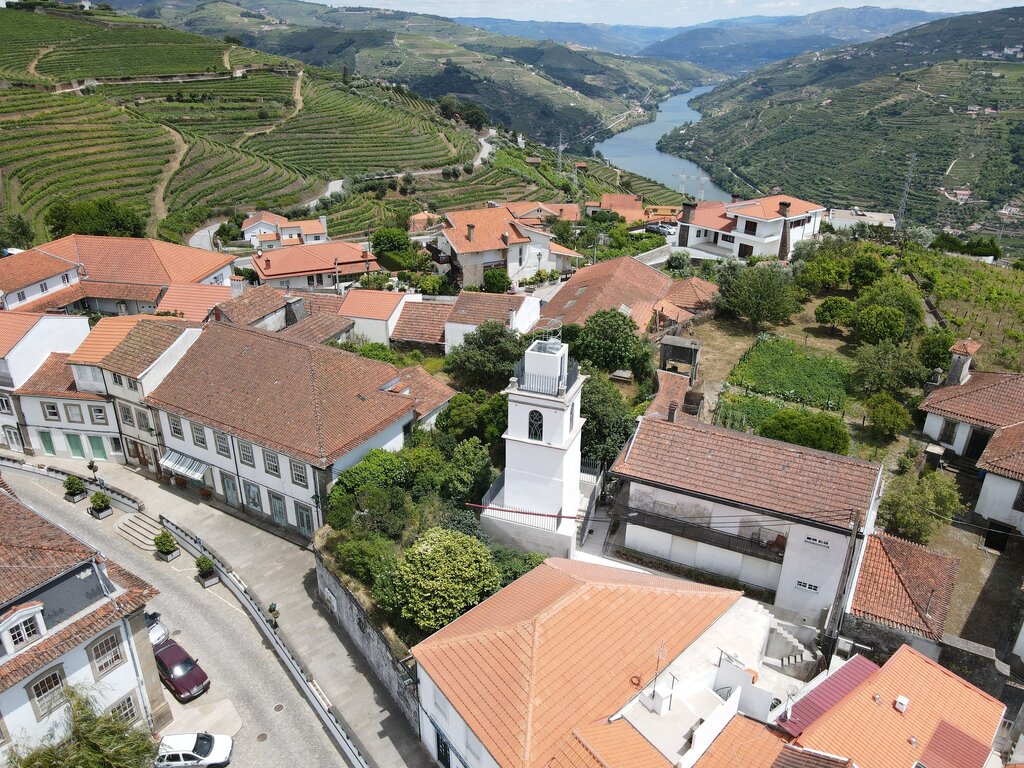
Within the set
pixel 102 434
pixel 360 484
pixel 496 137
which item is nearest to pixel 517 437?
pixel 360 484

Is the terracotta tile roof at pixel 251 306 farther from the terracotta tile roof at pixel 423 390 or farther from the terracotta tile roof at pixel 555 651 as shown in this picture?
the terracotta tile roof at pixel 555 651

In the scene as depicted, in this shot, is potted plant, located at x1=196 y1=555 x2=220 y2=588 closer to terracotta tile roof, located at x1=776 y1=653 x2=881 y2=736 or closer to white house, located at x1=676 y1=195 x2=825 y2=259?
terracotta tile roof, located at x1=776 y1=653 x2=881 y2=736

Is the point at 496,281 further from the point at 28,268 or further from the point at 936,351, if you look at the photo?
the point at 28,268

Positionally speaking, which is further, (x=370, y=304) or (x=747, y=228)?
(x=747, y=228)

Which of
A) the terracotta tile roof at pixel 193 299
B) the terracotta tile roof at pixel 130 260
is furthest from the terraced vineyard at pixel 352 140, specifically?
the terracotta tile roof at pixel 193 299

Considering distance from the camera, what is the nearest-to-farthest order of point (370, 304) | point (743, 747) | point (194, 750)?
point (743, 747) → point (194, 750) → point (370, 304)

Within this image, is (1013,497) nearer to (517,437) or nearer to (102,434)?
(517,437)

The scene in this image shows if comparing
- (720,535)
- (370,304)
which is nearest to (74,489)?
(370,304)
